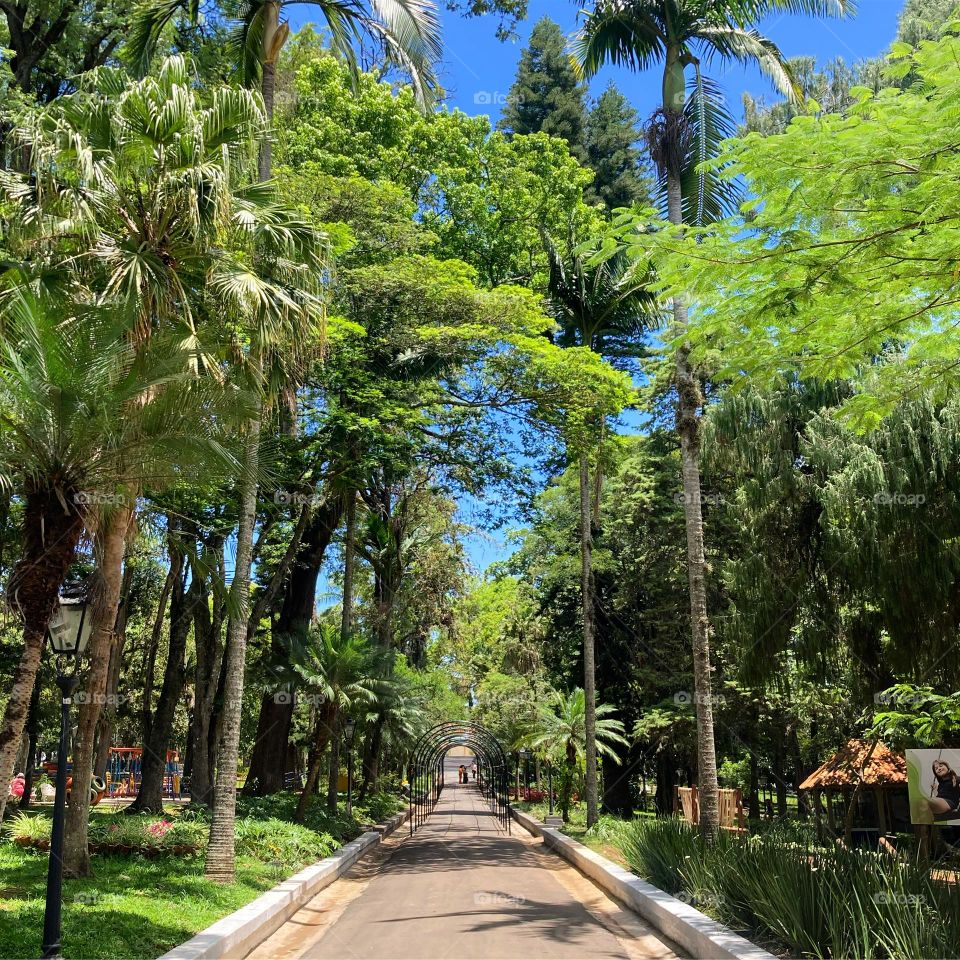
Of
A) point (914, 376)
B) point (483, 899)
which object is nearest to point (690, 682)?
point (483, 899)

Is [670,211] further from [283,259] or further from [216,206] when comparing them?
[216,206]

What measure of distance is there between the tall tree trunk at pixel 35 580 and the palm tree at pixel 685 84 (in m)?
9.51

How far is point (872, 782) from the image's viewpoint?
19.6 meters

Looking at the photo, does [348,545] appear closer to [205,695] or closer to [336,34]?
[205,695]

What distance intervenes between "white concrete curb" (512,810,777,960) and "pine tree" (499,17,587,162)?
101 ft

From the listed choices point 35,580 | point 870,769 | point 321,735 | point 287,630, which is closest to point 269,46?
point 35,580

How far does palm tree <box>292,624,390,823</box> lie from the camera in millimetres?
19250

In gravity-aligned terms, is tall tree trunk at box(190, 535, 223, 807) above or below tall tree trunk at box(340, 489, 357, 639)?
below

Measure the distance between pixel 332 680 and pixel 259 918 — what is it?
33.9ft

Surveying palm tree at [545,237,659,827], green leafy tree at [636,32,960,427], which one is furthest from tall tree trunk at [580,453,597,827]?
green leafy tree at [636,32,960,427]

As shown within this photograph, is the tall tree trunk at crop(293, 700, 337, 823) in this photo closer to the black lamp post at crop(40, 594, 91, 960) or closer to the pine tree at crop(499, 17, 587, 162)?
the black lamp post at crop(40, 594, 91, 960)

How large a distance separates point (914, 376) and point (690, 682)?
17.2 metres

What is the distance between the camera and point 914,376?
9195 mm

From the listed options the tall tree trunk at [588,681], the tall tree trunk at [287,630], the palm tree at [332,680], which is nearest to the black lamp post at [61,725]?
the palm tree at [332,680]
